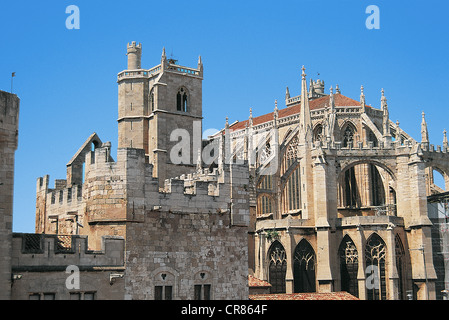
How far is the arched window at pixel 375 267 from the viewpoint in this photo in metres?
46.8

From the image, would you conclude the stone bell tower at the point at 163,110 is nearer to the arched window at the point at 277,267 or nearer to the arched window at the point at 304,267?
the arched window at the point at 277,267

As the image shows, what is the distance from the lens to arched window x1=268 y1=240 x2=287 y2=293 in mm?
48219

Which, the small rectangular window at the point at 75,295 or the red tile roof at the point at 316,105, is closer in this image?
the small rectangular window at the point at 75,295

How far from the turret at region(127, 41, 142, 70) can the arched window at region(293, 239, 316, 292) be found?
24.0 m

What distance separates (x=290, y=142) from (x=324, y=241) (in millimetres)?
15746

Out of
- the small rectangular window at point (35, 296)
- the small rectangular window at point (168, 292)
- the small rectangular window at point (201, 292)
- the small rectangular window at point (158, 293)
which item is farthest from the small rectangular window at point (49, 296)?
the small rectangular window at point (201, 292)

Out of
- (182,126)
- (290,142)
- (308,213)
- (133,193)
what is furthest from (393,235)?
(133,193)

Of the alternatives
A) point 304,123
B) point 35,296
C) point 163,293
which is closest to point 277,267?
point 304,123

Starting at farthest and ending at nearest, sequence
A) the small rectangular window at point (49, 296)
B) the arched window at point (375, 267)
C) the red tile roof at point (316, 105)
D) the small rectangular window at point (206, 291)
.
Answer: the red tile roof at point (316, 105) < the arched window at point (375, 267) < the small rectangular window at point (206, 291) < the small rectangular window at point (49, 296)

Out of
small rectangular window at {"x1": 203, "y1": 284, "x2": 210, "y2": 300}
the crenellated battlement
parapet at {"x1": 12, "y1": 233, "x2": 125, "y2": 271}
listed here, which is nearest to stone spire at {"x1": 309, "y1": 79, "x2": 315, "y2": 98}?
the crenellated battlement

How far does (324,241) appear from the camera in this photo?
156ft

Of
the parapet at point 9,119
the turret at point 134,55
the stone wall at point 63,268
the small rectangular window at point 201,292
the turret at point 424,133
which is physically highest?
the turret at point 134,55

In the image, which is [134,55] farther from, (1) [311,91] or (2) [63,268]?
(2) [63,268]

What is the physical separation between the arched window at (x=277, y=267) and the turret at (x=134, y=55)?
74.9 ft
